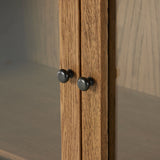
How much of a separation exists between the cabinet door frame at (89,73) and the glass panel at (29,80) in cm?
3

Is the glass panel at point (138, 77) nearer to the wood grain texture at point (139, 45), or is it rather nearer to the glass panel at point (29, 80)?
the wood grain texture at point (139, 45)

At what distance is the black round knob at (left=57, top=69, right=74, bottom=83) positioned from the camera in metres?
0.83

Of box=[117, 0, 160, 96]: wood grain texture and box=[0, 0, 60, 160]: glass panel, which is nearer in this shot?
box=[117, 0, 160, 96]: wood grain texture

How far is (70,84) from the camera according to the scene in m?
0.85

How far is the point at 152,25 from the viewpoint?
0.75m

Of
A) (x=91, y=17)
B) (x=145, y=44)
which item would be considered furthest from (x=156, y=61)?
(x=91, y=17)

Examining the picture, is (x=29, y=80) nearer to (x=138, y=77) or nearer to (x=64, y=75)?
(x=64, y=75)

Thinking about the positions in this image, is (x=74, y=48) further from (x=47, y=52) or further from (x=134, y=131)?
(x=134, y=131)

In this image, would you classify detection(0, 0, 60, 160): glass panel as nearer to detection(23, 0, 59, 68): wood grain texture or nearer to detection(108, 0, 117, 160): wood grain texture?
detection(23, 0, 59, 68): wood grain texture

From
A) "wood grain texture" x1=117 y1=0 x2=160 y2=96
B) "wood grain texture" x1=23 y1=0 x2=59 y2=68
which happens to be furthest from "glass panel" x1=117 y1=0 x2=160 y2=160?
"wood grain texture" x1=23 y1=0 x2=59 y2=68

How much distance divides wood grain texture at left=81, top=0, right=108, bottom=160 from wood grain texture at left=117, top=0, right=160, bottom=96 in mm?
29

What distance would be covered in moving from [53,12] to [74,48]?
0.28 ft

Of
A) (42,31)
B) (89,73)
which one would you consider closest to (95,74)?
(89,73)

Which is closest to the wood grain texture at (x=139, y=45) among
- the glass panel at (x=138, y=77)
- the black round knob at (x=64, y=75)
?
the glass panel at (x=138, y=77)
